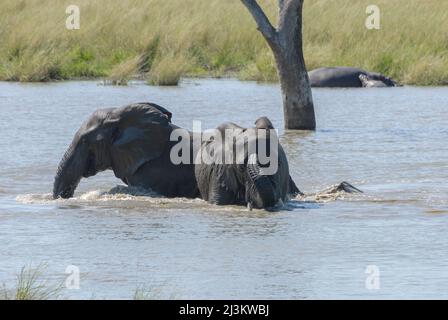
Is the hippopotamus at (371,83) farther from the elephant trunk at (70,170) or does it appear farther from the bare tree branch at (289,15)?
the elephant trunk at (70,170)

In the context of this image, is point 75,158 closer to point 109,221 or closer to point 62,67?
point 109,221

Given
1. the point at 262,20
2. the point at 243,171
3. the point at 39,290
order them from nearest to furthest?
the point at 39,290 < the point at 243,171 < the point at 262,20

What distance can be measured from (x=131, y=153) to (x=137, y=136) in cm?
16

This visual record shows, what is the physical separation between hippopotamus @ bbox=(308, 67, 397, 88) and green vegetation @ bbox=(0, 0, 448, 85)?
38.8 inches

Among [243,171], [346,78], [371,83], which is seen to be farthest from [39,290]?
[346,78]

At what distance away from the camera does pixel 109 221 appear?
1073 centimetres

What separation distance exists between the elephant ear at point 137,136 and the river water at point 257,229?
0.94 ft

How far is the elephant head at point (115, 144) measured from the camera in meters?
11.7

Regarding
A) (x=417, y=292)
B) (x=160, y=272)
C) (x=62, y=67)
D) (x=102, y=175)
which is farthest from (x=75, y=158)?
(x=62, y=67)

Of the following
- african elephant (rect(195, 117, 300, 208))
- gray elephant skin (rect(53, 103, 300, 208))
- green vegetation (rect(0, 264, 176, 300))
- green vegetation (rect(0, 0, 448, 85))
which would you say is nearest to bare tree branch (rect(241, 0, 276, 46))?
gray elephant skin (rect(53, 103, 300, 208))

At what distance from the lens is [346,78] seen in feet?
80.4

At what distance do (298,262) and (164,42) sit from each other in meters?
19.0

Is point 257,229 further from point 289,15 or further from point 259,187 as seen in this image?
point 289,15

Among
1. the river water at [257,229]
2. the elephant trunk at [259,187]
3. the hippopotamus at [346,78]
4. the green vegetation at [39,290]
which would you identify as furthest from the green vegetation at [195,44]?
the green vegetation at [39,290]
